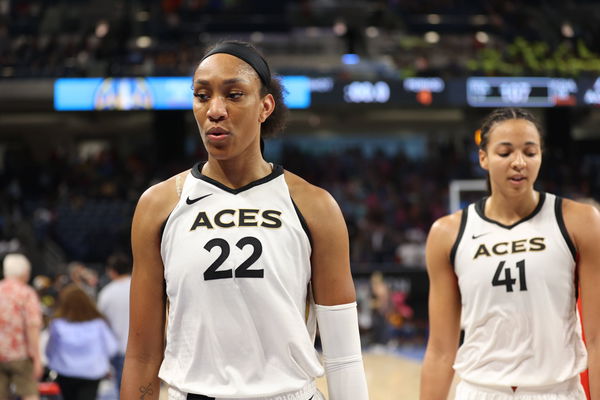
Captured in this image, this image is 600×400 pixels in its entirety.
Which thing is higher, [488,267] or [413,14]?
[413,14]

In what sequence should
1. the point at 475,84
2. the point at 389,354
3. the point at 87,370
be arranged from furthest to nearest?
1. the point at 475,84
2. the point at 389,354
3. the point at 87,370

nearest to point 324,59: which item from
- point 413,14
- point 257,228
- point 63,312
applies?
point 413,14

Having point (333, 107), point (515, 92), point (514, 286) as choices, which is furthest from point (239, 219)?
point (333, 107)

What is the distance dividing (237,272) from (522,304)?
67.8 inches

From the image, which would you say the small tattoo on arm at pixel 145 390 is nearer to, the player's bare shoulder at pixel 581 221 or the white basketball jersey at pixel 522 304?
the white basketball jersey at pixel 522 304

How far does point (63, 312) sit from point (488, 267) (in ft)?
15.6

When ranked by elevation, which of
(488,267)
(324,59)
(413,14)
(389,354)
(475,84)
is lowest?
(389,354)

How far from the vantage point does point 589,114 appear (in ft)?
74.6

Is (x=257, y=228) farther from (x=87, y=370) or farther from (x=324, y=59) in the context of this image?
(x=324, y=59)

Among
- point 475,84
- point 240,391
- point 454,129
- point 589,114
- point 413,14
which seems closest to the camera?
point 240,391

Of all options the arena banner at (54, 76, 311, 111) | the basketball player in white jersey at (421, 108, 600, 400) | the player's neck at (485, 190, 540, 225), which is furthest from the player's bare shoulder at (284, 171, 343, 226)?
the arena banner at (54, 76, 311, 111)

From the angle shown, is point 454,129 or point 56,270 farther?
point 454,129

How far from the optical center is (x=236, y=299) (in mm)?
2348

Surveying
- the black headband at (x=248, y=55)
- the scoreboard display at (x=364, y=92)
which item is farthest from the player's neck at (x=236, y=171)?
the scoreboard display at (x=364, y=92)
